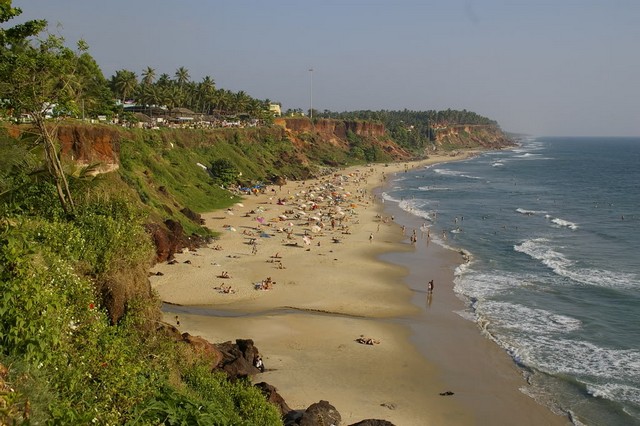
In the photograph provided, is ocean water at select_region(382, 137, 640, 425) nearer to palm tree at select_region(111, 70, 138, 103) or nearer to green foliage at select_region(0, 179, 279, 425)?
green foliage at select_region(0, 179, 279, 425)

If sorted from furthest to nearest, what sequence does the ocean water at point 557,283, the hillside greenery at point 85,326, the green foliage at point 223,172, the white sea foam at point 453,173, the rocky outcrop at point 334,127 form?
the rocky outcrop at point 334,127 < the white sea foam at point 453,173 < the green foliage at point 223,172 < the ocean water at point 557,283 < the hillside greenery at point 85,326

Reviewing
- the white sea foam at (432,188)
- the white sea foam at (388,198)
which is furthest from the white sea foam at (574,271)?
the white sea foam at (432,188)

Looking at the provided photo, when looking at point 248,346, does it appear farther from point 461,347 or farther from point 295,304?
point 461,347

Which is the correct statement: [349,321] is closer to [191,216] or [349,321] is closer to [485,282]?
[485,282]

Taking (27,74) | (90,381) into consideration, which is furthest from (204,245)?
(90,381)

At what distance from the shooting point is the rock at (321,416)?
15.3 m

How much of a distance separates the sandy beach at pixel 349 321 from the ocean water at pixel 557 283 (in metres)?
1.26

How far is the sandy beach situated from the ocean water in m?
1.26

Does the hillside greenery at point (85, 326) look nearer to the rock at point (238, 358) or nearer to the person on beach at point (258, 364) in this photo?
the rock at point (238, 358)

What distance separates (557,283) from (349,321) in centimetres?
1378

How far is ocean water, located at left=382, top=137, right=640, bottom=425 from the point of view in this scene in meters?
20.0

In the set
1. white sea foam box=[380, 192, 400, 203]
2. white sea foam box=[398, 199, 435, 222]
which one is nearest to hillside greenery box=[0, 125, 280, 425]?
white sea foam box=[398, 199, 435, 222]

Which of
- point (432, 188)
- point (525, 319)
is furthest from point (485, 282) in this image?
point (432, 188)

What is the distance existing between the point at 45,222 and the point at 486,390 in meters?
15.5
